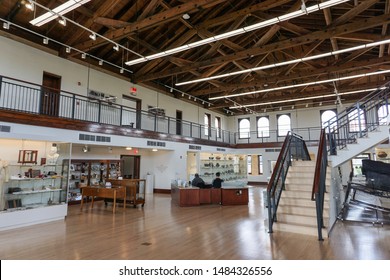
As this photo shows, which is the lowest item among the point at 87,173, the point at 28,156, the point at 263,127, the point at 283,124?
the point at 87,173

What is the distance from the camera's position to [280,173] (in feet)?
21.2

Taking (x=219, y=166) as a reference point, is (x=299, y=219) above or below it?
below

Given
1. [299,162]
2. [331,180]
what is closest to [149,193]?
[299,162]

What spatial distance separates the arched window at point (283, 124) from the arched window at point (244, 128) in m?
2.60

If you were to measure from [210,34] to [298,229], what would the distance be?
7115 millimetres

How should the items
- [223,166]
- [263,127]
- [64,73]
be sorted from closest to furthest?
[64,73], [223,166], [263,127]

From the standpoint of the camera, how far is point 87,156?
11039 mm

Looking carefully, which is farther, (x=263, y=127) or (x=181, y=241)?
(x=263, y=127)

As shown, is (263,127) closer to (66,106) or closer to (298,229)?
(66,106)

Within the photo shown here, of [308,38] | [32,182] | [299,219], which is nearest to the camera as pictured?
[299,219]

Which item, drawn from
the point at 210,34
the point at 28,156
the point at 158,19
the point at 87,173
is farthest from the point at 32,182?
the point at 210,34

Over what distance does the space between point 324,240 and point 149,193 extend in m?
10.2

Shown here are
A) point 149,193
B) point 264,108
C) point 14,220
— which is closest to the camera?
point 14,220
